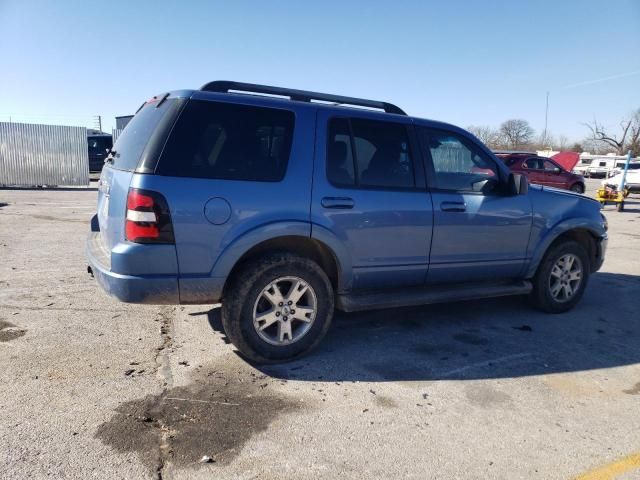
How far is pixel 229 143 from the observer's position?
11.8 feet

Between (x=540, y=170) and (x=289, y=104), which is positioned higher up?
(x=540, y=170)

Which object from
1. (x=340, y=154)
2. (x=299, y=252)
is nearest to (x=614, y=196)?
(x=340, y=154)

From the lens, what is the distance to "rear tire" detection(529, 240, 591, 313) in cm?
526

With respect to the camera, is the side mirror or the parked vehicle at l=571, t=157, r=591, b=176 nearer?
the side mirror

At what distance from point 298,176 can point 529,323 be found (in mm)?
3002

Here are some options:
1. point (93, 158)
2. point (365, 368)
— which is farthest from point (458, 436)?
point (93, 158)

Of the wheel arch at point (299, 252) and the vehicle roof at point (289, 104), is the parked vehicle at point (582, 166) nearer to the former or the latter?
the vehicle roof at point (289, 104)

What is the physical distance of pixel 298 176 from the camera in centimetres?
376

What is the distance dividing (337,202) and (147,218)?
4.70 ft

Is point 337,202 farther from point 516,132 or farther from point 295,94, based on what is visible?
point 516,132

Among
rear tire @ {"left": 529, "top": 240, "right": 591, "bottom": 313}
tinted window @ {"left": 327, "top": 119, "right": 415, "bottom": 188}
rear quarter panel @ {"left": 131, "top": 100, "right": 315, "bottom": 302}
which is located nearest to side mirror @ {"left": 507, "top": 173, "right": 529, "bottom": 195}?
rear tire @ {"left": 529, "top": 240, "right": 591, "bottom": 313}

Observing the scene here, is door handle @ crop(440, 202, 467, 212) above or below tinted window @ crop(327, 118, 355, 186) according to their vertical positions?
below

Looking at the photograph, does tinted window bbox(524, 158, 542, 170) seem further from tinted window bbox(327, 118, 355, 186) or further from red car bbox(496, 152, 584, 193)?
tinted window bbox(327, 118, 355, 186)

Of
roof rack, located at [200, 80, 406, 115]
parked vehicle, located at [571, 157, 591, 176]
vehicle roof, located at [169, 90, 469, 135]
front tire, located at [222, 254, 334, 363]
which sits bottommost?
front tire, located at [222, 254, 334, 363]
